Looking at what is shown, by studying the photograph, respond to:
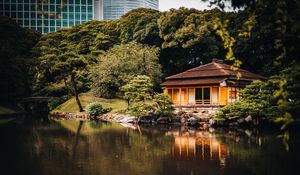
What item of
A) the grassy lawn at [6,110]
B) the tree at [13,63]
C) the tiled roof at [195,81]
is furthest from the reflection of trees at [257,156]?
the tree at [13,63]

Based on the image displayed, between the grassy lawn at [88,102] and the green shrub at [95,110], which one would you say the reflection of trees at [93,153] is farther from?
the grassy lawn at [88,102]

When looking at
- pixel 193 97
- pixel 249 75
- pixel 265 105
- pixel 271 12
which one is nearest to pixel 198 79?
pixel 193 97

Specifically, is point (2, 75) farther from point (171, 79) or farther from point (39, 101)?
point (171, 79)

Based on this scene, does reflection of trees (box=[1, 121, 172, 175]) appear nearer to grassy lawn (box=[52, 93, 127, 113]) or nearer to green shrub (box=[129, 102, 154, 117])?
green shrub (box=[129, 102, 154, 117])

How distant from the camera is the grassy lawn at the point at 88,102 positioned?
1412 inches

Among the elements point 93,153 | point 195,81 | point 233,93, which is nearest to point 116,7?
point 195,81

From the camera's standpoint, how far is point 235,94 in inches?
1125

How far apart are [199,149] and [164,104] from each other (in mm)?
12200

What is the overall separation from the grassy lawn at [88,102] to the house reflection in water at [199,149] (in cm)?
1737

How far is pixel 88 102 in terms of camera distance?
39.7m

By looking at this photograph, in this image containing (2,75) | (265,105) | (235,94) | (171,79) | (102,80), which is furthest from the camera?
(2,75)

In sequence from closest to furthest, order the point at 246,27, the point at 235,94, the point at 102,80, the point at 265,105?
1. the point at 246,27
2. the point at 265,105
3. the point at 235,94
4. the point at 102,80

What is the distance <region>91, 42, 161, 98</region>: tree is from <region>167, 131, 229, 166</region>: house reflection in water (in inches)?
694

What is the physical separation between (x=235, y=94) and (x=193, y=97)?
3.85 metres
